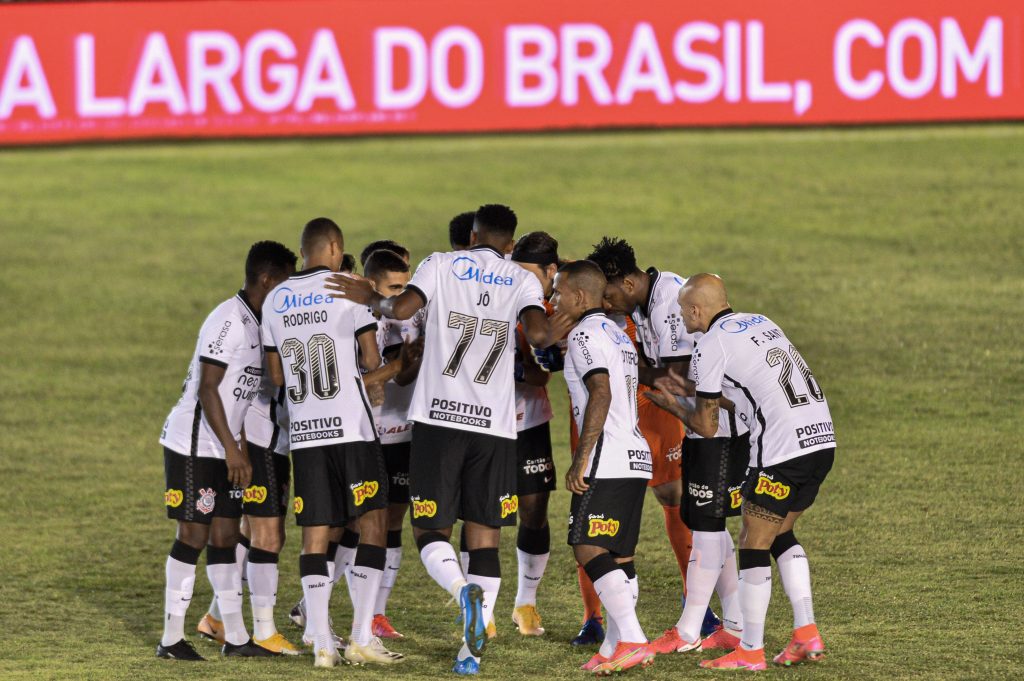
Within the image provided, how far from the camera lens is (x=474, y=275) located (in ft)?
28.0

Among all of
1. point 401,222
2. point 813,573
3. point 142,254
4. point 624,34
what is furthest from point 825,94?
point 813,573

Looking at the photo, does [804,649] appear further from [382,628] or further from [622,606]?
[382,628]

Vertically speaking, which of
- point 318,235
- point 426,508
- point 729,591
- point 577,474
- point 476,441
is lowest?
point 729,591

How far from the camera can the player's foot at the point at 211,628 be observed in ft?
30.0

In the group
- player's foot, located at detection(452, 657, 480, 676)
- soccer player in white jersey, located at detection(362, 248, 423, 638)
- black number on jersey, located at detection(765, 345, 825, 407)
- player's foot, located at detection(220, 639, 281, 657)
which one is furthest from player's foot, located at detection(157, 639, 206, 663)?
black number on jersey, located at detection(765, 345, 825, 407)

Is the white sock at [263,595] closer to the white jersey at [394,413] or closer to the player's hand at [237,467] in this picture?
the player's hand at [237,467]

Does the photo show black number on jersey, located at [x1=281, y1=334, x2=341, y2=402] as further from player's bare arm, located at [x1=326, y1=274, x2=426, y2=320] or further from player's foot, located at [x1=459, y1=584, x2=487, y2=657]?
player's foot, located at [x1=459, y1=584, x2=487, y2=657]

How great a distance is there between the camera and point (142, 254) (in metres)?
20.8

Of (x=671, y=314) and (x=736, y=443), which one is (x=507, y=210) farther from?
(x=736, y=443)

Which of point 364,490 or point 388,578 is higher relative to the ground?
point 364,490

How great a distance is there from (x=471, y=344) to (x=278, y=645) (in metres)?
2.01

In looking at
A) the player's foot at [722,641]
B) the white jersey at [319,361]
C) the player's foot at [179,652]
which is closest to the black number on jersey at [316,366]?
the white jersey at [319,361]

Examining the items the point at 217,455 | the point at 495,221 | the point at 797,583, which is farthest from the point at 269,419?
the point at 797,583

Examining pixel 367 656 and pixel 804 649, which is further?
pixel 367 656
